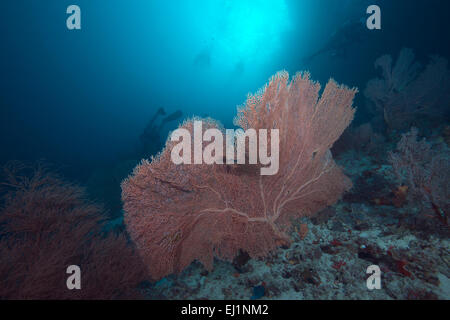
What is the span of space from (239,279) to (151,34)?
13107 cm

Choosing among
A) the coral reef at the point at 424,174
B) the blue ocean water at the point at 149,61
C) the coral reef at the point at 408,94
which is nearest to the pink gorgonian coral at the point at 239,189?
the blue ocean water at the point at 149,61

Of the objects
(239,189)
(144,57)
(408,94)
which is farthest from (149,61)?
(239,189)

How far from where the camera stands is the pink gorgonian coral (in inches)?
113

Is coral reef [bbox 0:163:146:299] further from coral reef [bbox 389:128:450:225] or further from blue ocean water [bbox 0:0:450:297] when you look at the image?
coral reef [bbox 389:128:450:225]

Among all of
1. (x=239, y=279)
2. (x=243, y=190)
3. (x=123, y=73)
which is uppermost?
(x=123, y=73)

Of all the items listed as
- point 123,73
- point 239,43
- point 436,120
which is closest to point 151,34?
point 123,73

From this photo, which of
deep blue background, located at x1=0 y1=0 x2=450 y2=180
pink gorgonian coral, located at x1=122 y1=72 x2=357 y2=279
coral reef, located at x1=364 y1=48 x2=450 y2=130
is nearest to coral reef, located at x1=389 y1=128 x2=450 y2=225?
pink gorgonian coral, located at x1=122 y1=72 x2=357 y2=279

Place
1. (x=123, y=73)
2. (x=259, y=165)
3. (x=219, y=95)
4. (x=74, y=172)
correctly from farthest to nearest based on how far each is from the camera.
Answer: (x=219, y=95) < (x=123, y=73) < (x=74, y=172) < (x=259, y=165)

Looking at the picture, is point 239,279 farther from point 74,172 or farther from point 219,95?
point 219,95

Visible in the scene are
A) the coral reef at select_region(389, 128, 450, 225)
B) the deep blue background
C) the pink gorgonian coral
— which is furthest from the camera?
the deep blue background

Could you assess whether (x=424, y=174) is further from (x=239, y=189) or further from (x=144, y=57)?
(x=144, y=57)

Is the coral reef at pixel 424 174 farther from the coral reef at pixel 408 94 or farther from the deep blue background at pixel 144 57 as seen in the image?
the deep blue background at pixel 144 57

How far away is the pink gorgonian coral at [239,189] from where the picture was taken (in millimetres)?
2877

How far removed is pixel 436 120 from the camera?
766cm
